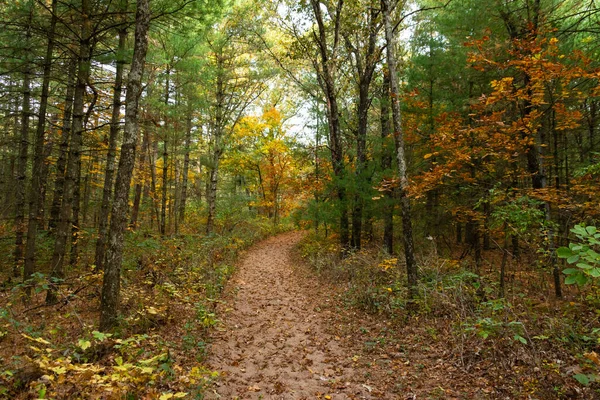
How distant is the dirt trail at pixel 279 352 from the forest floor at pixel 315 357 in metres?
0.01

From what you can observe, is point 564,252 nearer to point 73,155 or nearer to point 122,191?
point 122,191

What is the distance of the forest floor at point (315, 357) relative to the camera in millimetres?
4293

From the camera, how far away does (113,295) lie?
5.20 metres

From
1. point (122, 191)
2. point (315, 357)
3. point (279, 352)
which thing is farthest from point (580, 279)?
point (122, 191)

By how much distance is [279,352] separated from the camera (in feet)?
18.3

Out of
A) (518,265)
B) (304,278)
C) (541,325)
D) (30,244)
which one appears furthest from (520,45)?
(30,244)

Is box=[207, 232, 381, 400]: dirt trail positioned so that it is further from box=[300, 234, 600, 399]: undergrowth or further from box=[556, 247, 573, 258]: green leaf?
box=[556, 247, 573, 258]: green leaf

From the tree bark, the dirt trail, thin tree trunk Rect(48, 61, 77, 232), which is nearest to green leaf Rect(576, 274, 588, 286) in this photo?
the dirt trail

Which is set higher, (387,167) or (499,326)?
(387,167)

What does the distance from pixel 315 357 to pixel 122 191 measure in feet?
15.0

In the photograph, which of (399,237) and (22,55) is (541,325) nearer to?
(399,237)

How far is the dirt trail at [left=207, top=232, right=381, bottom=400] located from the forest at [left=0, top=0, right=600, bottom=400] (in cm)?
5

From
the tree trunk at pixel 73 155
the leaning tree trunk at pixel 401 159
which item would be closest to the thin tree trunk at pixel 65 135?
the tree trunk at pixel 73 155

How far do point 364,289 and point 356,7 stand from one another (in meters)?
10.0
